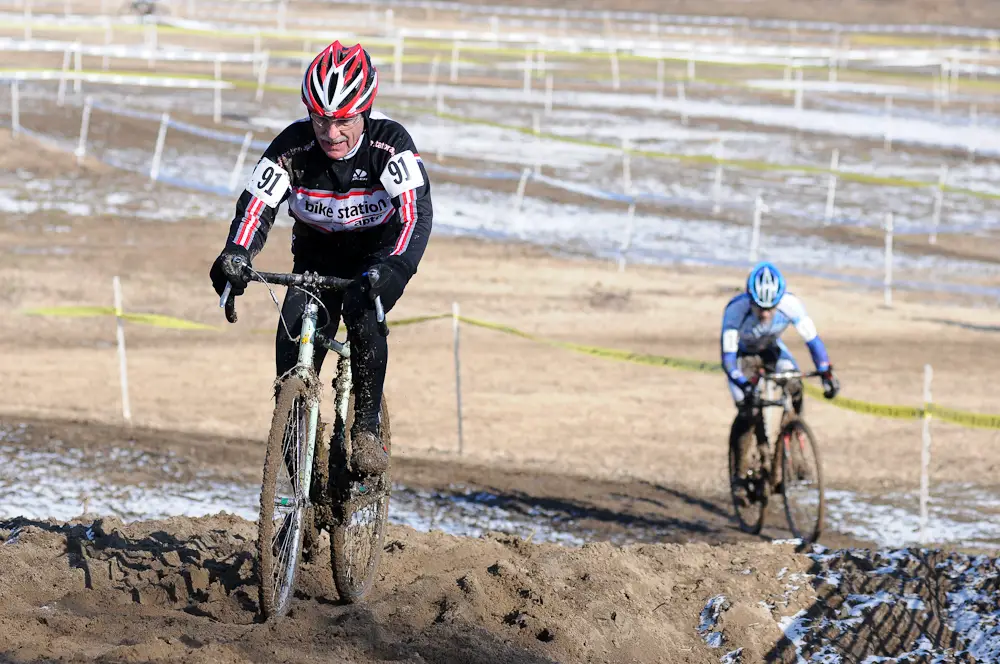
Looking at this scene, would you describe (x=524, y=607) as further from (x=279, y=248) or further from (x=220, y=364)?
(x=279, y=248)

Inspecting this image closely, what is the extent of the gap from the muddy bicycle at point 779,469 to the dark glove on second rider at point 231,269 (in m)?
6.06

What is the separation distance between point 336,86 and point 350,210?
669 mm

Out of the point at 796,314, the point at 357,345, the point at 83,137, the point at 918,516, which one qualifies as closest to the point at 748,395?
the point at 796,314

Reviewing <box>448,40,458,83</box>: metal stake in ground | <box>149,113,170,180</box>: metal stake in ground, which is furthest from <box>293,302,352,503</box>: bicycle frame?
<box>448,40,458,83</box>: metal stake in ground

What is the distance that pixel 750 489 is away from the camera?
11.1 metres

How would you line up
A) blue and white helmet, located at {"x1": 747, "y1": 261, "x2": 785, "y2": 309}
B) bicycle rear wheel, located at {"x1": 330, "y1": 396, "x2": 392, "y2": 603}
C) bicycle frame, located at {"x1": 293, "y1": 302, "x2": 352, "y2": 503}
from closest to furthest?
bicycle frame, located at {"x1": 293, "y1": 302, "x2": 352, "y2": 503}
bicycle rear wheel, located at {"x1": 330, "y1": 396, "x2": 392, "y2": 603}
blue and white helmet, located at {"x1": 747, "y1": 261, "x2": 785, "y2": 309}

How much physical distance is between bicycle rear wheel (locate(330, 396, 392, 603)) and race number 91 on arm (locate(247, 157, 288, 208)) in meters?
1.14

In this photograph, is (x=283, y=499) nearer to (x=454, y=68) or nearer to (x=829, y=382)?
(x=829, y=382)

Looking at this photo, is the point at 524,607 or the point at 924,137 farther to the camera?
the point at 924,137

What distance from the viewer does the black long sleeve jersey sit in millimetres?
6047

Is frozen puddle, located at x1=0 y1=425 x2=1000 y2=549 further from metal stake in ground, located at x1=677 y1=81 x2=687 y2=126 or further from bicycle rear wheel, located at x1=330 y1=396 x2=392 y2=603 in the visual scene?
metal stake in ground, located at x1=677 y1=81 x2=687 y2=126

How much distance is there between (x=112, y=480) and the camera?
10.9 metres

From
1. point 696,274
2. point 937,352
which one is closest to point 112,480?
point 937,352

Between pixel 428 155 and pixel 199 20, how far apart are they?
2240 cm
